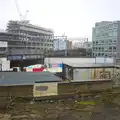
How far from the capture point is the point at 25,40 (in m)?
71.6

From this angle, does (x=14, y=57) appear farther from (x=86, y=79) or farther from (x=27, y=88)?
(x=27, y=88)

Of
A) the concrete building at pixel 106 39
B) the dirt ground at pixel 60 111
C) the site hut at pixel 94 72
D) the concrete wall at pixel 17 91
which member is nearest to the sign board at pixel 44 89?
the concrete wall at pixel 17 91

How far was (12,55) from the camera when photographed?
3562 cm

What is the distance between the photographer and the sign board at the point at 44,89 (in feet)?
35.2

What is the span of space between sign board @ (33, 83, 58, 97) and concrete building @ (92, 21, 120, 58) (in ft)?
166

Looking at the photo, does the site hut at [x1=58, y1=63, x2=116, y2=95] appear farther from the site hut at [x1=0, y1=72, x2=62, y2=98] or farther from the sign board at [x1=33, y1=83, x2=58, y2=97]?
the site hut at [x1=0, y1=72, x2=62, y2=98]

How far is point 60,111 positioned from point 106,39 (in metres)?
65.0

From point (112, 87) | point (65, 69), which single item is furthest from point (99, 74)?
point (65, 69)

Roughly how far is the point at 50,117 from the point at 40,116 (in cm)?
59

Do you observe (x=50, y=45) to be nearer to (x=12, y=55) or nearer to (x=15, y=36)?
(x=15, y=36)

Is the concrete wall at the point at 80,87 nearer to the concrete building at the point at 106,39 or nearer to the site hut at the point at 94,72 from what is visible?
the site hut at the point at 94,72

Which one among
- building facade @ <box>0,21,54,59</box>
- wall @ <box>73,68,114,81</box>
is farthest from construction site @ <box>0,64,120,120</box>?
building facade @ <box>0,21,54,59</box>

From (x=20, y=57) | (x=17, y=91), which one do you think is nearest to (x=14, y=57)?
(x=20, y=57)

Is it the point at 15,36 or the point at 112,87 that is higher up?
the point at 15,36
